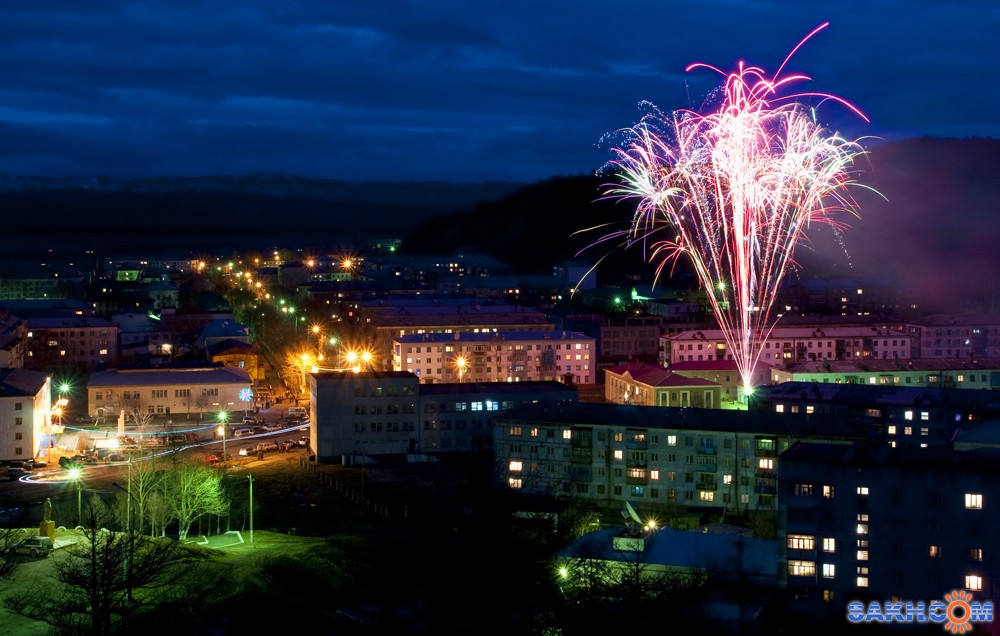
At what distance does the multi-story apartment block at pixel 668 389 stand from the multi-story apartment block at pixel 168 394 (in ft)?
16.9

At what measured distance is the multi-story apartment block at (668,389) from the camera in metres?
14.0

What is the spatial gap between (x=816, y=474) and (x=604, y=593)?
1.83m

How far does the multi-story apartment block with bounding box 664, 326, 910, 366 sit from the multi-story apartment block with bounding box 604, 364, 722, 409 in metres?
4.00

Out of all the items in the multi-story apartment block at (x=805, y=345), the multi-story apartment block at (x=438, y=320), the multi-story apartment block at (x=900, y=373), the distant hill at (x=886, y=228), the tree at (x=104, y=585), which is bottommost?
the tree at (x=104, y=585)

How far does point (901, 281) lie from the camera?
30.2 meters

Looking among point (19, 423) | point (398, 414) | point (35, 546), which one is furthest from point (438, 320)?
point (35, 546)

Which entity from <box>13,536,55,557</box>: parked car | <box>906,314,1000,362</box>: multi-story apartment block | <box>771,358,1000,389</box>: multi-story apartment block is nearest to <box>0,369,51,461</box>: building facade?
<box>13,536,55,557</box>: parked car

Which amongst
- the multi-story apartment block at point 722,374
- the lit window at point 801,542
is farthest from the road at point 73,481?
the lit window at point 801,542

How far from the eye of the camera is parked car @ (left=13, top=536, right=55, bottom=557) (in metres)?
7.82

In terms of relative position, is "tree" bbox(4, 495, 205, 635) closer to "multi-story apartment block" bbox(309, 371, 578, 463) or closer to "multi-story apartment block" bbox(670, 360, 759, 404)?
"multi-story apartment block" bbox(309, 371, 578, 463)

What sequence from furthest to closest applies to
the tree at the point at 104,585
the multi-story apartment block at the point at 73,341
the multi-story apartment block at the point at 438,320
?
the multi-story apartment block at the point at 73,341, the multi-story apartment block at the point at 438,320, the tree at the point at 104,585

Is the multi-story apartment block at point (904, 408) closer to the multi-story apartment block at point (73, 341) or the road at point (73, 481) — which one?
the road at point (73, 481)

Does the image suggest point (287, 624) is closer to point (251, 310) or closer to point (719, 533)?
point (719, 533)

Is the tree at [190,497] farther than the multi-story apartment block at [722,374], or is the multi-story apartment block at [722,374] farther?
the multi-story apartment block at [722,374]
